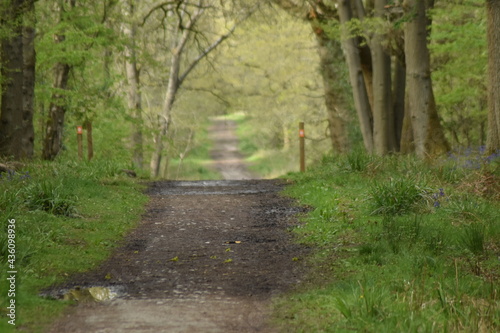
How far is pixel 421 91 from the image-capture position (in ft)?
47.5

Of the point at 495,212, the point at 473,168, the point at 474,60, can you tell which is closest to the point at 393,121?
the point at 474,60

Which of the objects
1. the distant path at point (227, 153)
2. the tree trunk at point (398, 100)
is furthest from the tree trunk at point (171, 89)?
the tree trunk at point (398, 100)

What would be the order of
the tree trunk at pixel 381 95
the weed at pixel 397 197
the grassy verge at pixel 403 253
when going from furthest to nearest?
the tree trunk at pixel 381 95 < the weed at pixel 397 197 < the grassy verge at pixel 403 253

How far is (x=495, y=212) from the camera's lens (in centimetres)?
866

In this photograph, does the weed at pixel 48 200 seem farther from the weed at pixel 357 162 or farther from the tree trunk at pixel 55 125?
the tree trunk at pixel 55 125

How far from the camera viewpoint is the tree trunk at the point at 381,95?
1656 centimetres

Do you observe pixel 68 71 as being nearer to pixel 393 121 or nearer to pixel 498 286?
pixel 393 121

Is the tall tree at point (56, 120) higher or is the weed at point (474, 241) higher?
the tall tree at point (56, 120)

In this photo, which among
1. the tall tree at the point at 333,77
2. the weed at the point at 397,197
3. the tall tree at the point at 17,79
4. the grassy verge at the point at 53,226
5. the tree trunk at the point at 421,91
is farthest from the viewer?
the tall tree at the point at 333,77

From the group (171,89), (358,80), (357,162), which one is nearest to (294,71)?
(171,89)

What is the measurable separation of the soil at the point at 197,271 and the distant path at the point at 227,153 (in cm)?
2649

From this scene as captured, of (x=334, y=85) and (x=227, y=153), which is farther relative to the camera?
(x=227, y=153)

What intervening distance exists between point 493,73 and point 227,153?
41.9m

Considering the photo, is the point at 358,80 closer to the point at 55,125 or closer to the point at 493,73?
the point at 493,73
